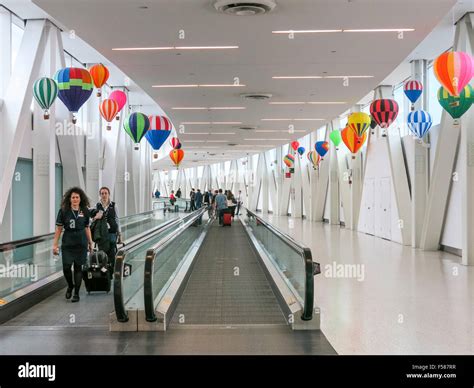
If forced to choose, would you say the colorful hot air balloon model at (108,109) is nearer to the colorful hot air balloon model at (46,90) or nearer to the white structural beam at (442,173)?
the colorful hot air balloon model at (46,90)

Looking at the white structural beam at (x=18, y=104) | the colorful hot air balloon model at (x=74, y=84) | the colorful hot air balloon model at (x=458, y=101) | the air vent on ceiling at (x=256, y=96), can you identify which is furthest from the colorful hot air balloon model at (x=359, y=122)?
the white structural beam at (x=18, y=104)

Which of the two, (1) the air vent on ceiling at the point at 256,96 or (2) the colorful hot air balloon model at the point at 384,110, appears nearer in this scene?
(2) the colorful hot air balloon model at the point at 384,110

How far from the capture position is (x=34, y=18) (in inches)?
656

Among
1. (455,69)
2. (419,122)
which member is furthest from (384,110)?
(455,69)

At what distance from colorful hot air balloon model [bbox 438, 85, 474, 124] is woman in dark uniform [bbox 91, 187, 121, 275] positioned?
8.16 metres

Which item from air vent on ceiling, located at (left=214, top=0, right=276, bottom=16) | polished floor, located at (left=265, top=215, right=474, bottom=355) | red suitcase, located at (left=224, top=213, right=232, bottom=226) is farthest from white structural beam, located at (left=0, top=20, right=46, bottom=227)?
red suitcase, located at (left=224, top=213, right=232, bottom=226)

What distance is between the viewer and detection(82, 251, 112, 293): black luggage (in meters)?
9.19

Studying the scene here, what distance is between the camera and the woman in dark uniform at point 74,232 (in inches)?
336

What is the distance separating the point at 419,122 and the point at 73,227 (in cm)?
1201

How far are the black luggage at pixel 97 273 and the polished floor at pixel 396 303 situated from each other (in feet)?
11.9

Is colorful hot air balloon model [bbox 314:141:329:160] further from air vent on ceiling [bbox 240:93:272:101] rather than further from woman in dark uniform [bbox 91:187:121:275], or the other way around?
woman in dark uniform [bbox 91:187:121:275]

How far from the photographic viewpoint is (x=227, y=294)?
9.91 metres

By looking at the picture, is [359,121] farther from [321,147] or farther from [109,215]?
[109,215]
